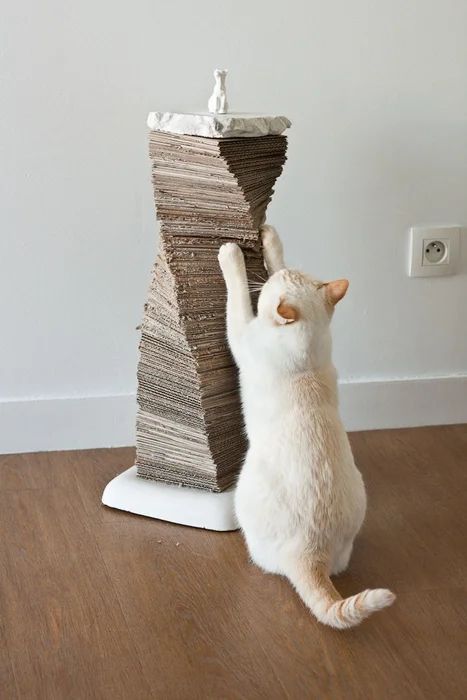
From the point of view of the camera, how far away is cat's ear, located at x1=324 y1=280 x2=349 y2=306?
1567mm

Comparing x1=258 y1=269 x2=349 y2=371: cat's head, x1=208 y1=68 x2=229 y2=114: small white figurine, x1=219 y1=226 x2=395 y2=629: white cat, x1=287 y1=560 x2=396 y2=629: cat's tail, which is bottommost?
x1=287 y1=560 x2=396 y2=629: cat's tail

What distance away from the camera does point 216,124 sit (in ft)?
5.19

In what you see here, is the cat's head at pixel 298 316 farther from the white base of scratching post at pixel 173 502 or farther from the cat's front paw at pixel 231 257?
the white base of scratching post at pixel 173 502

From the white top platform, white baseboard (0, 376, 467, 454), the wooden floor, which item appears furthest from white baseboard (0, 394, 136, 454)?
the white top platform

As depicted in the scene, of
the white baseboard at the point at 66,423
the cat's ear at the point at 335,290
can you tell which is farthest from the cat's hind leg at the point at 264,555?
the white baseboard at the point at 66,423

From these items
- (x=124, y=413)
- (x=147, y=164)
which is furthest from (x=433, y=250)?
(x=124, y=413)

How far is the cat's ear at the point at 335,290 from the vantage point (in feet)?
5.14

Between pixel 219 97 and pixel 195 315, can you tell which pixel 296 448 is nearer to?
pixel 195 315

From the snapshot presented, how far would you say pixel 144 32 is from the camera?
1925 mm

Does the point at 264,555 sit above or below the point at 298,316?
below

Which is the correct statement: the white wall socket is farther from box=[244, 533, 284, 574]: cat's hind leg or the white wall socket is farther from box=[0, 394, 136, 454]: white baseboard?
box=[244, 533, 284, 574]: cat's hind leg

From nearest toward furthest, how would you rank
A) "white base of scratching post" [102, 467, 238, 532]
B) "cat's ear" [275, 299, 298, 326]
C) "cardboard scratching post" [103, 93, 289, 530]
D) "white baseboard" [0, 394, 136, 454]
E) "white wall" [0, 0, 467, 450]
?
"cat's ear" [275, 299, 298, 326]
"cardboard scratching post" [103, 93, 289, 530]
"white base of scratching post" [102, 467, 238, 532]
"white wall" [0, 0, 467, 450]
"white baseboard" [0, 394, 136, 454]

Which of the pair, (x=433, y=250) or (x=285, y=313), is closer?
(x=285, y=313)

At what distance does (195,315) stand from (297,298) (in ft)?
0.80
